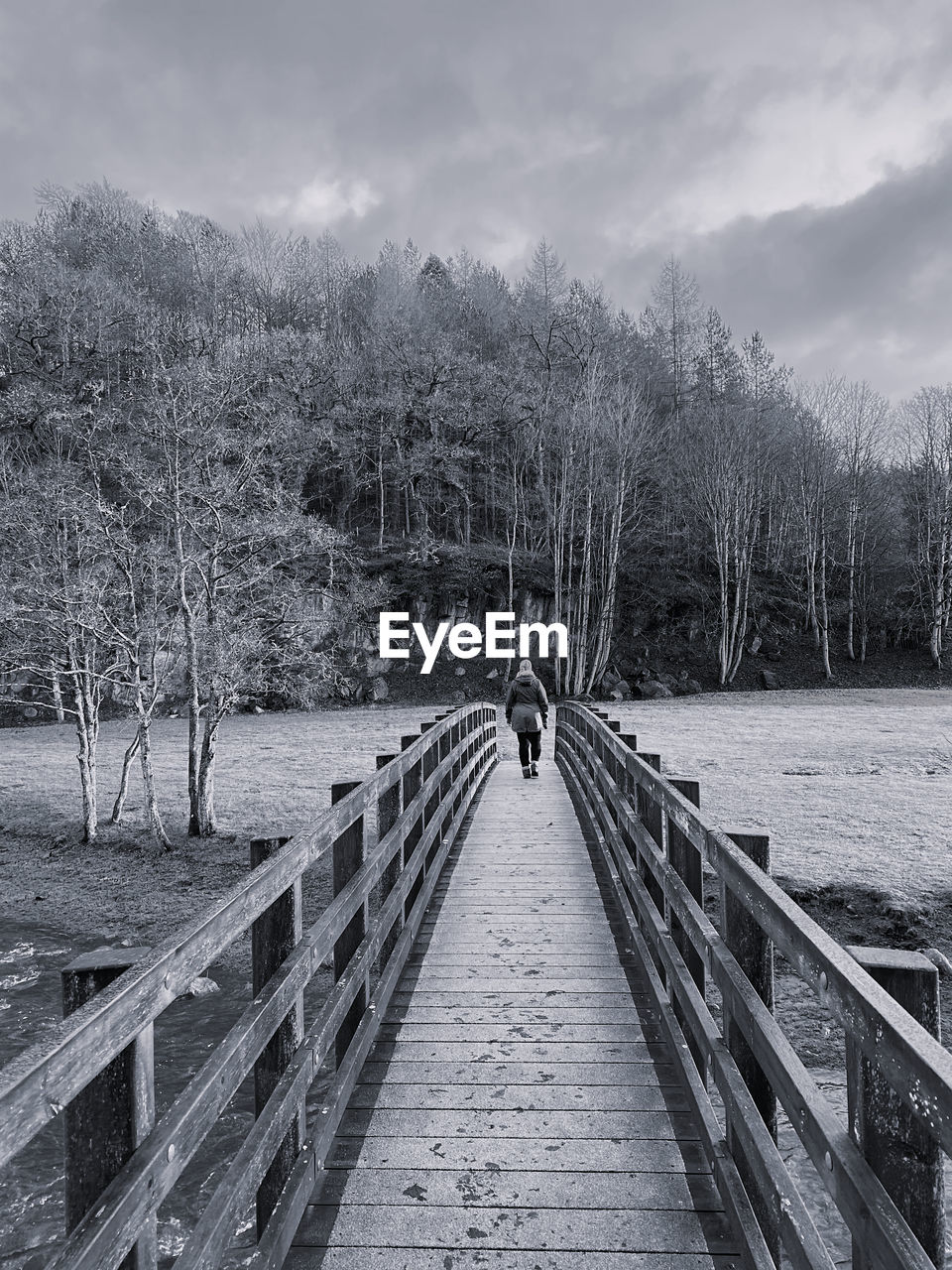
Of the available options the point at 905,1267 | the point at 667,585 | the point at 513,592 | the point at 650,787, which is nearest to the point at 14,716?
the point at 513,592

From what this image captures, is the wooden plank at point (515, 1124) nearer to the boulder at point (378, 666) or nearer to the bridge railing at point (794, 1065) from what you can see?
the bridge railing at point (794, 1065)

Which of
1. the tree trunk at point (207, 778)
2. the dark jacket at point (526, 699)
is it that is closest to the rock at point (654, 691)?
the dark jacket at point (526, 699)

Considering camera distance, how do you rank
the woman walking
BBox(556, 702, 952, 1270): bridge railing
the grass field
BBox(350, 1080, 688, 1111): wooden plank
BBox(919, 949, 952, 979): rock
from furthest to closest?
the woman walking < the grass field < BBox(919, 949, 952, 979): rock < BBox(350, 1080, 688, 1111): wooden plank < BBox(556, 702, 952, 1270): bridge railing

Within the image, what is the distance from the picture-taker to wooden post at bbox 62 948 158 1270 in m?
1.51

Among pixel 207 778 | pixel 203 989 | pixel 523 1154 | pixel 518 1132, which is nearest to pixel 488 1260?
Answer: pixel 523 1154

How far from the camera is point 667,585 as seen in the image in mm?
36219

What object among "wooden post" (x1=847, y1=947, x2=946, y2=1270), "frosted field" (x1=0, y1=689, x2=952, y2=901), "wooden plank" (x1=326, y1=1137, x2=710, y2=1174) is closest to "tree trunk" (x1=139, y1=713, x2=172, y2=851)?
"frosted field" (x1=0, y1=689, x2=952, y2=901)

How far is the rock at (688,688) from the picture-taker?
106 feet

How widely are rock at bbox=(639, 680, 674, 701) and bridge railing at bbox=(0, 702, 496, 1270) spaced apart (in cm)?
2805

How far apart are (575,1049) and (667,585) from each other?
33.7 meters

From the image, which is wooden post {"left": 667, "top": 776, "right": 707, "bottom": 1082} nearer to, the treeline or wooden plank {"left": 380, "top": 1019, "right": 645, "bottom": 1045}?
wooden plank {"left": 380, "top": 1019, "right": 645, "bottom": 1045}

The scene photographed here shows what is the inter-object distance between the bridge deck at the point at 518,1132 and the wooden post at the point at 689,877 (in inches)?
8.0

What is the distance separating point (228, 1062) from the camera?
6.63 feet

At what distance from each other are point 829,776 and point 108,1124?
50.7ft
